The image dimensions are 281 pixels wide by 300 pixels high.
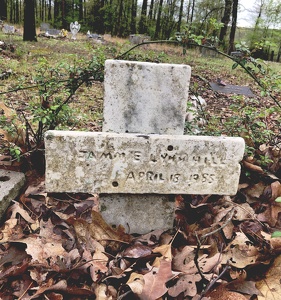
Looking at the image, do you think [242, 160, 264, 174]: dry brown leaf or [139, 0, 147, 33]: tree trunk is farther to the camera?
[139, 0, 147, 33]: tree trunk

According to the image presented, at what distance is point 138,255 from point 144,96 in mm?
900

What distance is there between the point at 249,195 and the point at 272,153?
1.86 ft

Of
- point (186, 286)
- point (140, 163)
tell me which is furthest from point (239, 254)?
point (140, 163)

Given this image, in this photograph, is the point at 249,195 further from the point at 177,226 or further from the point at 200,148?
the point at 200,148

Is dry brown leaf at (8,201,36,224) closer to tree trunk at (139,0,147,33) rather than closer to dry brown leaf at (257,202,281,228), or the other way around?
dry brown leaf at (257,202,281,228)

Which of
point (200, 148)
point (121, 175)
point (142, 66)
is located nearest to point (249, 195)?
point (200, 148)

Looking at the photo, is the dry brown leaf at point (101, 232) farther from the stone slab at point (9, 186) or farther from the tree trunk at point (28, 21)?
the tree trunk at point (28, 21)

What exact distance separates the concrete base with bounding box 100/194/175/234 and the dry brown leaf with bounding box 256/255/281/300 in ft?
2.22

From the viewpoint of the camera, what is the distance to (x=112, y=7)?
3378cm

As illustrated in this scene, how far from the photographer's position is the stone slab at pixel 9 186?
2.36m

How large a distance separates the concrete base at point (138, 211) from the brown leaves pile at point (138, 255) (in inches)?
3.0

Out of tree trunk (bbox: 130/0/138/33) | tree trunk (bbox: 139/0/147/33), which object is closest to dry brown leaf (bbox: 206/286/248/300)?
tree trunk (bbox: 139/0/147/33)

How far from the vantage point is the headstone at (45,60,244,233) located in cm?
194

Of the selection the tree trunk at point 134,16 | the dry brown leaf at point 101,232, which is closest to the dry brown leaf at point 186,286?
the dry brown leaf at point 101,232
